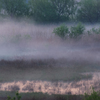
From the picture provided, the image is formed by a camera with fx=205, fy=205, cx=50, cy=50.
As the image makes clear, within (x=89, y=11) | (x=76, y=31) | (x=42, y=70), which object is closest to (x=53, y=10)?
(x=89, y=11)

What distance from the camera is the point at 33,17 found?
2102 cm

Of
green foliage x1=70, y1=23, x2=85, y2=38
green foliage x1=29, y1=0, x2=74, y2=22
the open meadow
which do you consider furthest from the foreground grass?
green foliage x1=29, y1=0, x2=74, y2=22

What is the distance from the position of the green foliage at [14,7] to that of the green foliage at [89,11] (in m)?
6.03

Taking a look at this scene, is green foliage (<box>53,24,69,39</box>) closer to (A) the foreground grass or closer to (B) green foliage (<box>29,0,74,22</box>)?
(A) the foreground grass

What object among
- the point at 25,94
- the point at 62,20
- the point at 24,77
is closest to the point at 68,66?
the point at 24,77

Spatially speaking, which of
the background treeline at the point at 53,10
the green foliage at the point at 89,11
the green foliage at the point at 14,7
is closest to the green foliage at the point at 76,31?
the background treeline at the point at 53,10

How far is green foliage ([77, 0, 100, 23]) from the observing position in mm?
21547

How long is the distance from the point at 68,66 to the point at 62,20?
1199 centimetres

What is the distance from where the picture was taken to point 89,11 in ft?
71.1

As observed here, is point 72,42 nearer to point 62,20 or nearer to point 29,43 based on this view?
point 29,43

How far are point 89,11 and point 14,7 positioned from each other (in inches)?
308

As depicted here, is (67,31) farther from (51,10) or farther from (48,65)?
(51,10)

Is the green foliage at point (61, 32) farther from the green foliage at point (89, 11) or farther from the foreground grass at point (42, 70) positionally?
the green foliage at point (89, 11)

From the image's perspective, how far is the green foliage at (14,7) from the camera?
2062 cm
